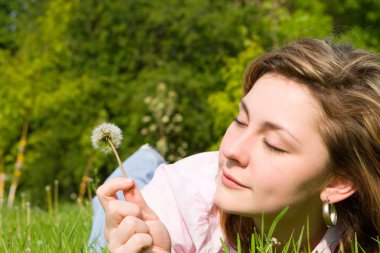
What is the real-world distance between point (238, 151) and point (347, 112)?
1.47 feet

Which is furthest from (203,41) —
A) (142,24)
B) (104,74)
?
(104,74)

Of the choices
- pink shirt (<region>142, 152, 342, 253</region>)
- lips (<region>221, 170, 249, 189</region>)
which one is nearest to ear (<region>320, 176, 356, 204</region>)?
pink shirt (<region>142, 152, 342, 253</region>)

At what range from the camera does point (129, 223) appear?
67.5 inches

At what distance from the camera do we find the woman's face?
75.0 inches

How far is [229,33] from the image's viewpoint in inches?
440

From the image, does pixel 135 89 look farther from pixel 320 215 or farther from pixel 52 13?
pixel 320 215

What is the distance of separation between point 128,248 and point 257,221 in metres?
0.63

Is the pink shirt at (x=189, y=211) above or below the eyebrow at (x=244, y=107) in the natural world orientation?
below

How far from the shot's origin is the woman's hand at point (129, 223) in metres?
1.72

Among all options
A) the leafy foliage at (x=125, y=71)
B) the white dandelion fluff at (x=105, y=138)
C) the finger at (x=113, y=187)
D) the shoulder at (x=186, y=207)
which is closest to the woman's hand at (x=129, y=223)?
the finger at (x=113, y=187)

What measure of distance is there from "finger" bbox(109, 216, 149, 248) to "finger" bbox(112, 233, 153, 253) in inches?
0.7

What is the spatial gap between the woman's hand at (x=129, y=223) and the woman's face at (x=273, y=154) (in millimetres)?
228

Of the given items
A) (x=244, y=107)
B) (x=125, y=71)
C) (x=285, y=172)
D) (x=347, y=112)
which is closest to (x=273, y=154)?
(x=285, y=172)

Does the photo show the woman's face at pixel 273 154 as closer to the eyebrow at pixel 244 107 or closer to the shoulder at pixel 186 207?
the eyebrow at pixel 244 107
